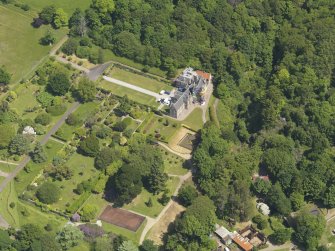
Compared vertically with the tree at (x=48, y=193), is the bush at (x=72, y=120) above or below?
above

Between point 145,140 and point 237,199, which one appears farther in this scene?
point 145,140

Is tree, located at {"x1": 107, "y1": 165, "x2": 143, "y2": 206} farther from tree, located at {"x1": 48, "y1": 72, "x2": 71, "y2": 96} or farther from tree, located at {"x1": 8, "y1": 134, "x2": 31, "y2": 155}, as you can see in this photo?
tree, located at {"x1": 48, "y1": 72, "x2": 71, "y2": 96}

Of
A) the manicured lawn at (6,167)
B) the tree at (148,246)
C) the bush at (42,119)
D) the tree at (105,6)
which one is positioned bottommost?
the manicured lawn at (6,167)

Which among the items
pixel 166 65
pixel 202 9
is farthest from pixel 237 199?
pixel 202 9

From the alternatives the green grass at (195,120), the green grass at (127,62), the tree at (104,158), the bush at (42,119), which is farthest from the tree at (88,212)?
the green grass at (127,62)

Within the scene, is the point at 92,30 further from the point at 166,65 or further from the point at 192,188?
the point at 192,188

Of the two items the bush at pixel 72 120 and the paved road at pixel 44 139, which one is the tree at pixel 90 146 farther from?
the paved road at pixel 44 139
